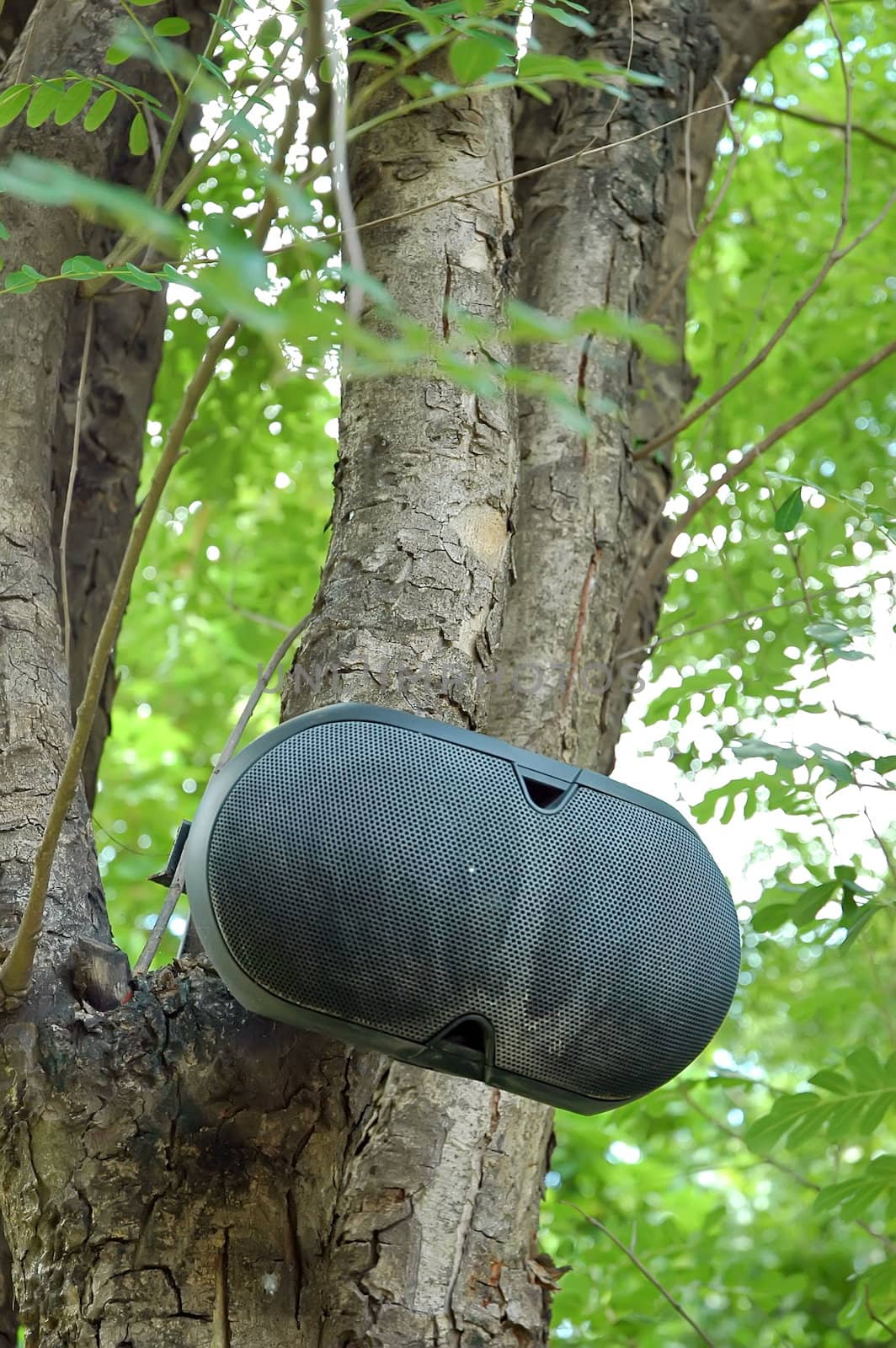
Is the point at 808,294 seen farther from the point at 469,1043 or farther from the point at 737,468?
the point at 469,1043

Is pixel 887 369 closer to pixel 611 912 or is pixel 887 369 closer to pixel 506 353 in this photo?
pixel 506 353

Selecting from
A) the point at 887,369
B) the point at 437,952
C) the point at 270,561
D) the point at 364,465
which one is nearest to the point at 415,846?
the point at 437,952

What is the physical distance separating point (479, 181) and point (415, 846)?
3.48 feet

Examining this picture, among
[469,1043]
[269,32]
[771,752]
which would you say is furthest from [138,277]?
[771,752]

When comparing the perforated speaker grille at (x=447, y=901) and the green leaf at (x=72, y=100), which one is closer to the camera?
the perforated speaker grille at (x=447, y=901)

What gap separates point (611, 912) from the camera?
1.04 metres

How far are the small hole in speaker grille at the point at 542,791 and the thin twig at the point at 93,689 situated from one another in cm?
36

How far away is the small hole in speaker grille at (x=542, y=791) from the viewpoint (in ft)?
3.47

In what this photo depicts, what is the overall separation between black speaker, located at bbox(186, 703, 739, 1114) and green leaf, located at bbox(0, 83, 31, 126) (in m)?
0.86

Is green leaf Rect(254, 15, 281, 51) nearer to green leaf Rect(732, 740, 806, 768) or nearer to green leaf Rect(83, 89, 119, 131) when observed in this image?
green leaf Rect(83, 89, 119, 131)

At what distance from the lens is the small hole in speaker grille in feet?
3.47

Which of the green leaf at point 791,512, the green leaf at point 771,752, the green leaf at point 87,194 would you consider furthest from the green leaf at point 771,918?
the green leaf at point 87,194

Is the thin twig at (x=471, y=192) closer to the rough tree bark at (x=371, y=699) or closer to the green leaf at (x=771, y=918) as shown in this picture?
the rough tree bark at (x=371, y=699)

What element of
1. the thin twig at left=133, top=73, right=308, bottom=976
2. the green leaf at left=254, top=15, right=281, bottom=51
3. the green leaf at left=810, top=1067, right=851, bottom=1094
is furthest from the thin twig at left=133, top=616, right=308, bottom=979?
the green leaf at left=810, top=1067, right=851, bottom=1094
